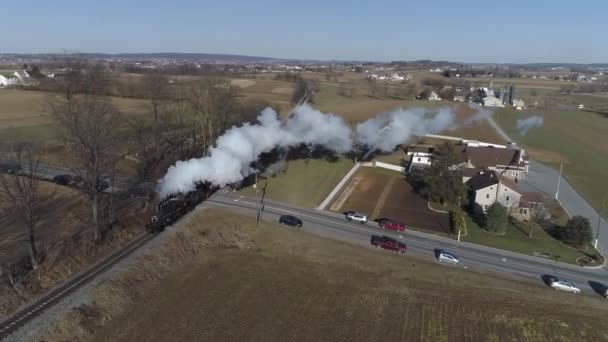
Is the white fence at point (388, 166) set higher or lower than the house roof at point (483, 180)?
lower

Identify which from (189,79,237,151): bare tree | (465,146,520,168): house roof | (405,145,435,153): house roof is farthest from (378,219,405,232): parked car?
(405,145,435,153): house roof

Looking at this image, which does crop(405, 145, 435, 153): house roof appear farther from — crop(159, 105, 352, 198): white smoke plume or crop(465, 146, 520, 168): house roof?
crop(159, 105, 352, 198): white smoke plume

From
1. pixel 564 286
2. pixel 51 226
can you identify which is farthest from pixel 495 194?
pixel 51 226

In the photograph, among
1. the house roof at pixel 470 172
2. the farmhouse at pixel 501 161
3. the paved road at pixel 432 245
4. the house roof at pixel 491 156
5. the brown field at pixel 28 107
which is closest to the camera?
the paved road at pixel 432 245

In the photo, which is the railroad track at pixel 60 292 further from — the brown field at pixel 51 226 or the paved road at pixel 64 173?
the paved road at pixel 64 173

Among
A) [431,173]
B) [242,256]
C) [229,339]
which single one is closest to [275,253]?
[242,256]

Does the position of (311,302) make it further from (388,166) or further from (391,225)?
(388,166)

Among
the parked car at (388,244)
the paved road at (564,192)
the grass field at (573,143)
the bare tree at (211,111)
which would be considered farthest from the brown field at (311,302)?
the grass field at (573,143)
